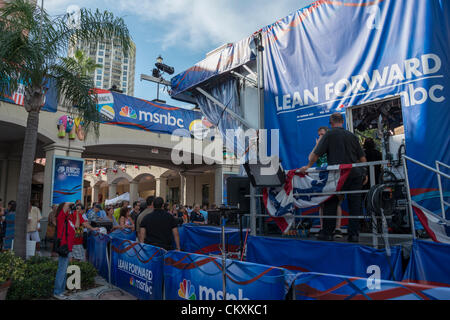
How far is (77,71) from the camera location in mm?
8289

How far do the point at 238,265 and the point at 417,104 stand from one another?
3.79 metres

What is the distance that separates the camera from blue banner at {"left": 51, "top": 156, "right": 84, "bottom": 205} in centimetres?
1362

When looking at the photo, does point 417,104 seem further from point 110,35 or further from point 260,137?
point 110,35

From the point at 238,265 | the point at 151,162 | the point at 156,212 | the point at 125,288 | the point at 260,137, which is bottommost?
the point at 125,288

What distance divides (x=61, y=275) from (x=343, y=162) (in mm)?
5519

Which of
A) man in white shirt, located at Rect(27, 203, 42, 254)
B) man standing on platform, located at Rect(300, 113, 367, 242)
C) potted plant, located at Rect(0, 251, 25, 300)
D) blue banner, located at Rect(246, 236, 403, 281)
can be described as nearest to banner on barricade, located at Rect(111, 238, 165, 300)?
blue banner, located at Rect(246, 236, 403, 281)

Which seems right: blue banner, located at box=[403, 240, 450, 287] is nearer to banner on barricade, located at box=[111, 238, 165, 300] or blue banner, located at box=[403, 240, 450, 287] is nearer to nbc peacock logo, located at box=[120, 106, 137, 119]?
banner on barricade, located at box=[111, 238, 165, 300]

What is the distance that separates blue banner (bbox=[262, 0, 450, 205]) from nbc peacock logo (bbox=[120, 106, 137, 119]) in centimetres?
997

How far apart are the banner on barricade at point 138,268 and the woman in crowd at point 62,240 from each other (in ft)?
3.02

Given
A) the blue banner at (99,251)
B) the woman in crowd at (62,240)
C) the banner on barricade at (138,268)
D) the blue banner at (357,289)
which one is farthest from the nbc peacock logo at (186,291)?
the blue banner at (99,251)

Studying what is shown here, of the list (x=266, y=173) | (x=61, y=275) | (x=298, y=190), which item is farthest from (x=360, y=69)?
(x=61, y=275)

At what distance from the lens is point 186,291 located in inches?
172

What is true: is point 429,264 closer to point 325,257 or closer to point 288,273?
point 325,257

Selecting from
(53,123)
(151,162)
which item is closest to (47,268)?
(53,123)
